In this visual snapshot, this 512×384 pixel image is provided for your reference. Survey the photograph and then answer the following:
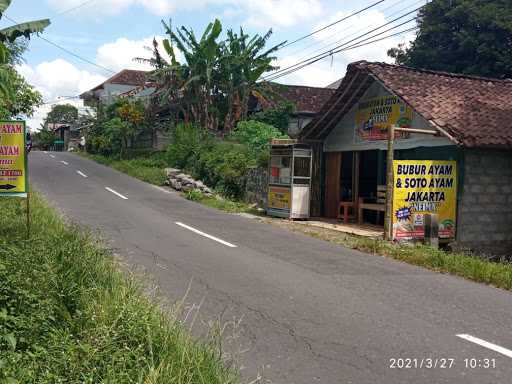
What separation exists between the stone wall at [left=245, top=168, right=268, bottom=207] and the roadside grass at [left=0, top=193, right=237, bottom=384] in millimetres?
12910

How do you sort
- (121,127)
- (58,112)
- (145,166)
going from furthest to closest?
(58,112) → (121,127) → (145,166)

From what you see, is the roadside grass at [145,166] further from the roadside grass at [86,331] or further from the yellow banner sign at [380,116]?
the roadside grass at [86,331]

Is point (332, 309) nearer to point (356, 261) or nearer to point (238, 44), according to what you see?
point (356, 261)

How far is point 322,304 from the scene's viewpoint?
6574 millimetres

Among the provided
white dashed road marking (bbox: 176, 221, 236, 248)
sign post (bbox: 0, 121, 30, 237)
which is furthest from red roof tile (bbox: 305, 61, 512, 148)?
sign post (bbox: 0, 121, 30, 237)

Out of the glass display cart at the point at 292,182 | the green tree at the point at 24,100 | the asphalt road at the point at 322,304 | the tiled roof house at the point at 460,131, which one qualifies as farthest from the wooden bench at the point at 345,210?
the green tree at the point at 24,100

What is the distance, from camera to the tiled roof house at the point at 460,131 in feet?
41.4

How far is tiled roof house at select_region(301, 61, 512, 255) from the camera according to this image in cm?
1263

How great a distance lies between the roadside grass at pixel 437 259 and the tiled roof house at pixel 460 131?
241cm

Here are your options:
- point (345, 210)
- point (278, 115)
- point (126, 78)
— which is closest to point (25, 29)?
point (345, 210)

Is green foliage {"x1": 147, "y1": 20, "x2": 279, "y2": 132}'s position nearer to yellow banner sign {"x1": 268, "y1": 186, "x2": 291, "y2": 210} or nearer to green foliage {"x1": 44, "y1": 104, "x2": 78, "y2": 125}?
yellow banner sign {"x1": 268, "y1": 186, "x2": 291, "y2": 210}

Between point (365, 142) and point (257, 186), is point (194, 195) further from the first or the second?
point (365, 142)

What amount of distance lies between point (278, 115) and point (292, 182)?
14660mm

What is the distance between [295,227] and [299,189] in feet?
7.09
